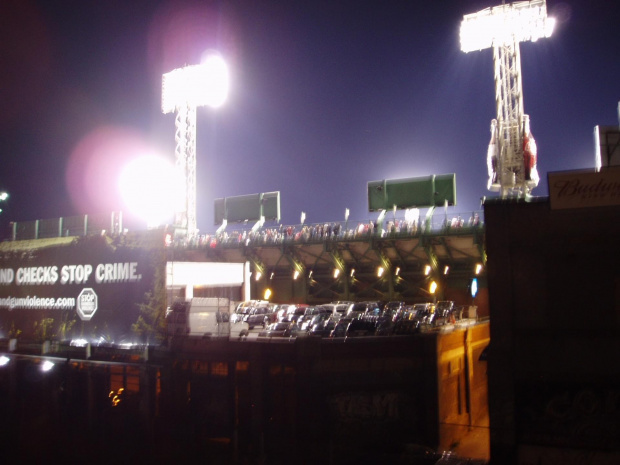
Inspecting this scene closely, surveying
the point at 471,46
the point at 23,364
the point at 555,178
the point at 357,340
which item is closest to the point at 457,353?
the point at 357,340

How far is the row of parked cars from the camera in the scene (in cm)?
2277

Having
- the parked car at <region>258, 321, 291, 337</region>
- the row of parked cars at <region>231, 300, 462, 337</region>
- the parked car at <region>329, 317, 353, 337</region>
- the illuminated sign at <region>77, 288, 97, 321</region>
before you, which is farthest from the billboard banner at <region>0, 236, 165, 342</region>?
the parked car at <region>329, 317, 353, 337</region>

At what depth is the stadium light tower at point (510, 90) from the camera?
29.7 m

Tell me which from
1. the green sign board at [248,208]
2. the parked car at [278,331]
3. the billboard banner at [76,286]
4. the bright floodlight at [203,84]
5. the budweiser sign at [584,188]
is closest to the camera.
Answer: the budweiser sign at [584,188]

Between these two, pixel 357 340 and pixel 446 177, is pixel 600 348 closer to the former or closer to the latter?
pixel 357 340

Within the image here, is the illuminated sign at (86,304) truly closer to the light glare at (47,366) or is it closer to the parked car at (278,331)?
the light glare at (47,366)

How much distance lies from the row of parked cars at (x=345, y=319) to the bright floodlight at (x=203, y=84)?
1943 cm

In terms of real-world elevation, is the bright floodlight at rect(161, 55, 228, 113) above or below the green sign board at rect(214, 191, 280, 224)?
above

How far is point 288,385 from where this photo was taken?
880 inches

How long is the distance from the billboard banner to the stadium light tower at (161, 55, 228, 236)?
11.0 metres

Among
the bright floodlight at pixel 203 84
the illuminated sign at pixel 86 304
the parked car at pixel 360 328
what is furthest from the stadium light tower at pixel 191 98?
the parked car at pixel 360 328

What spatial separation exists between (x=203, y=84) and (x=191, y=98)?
1.51 meters

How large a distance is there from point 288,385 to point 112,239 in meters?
15.2

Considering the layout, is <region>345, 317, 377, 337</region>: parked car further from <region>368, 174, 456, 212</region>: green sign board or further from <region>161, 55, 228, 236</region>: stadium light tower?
<region>161, 55, 228, 236</region>: stadium light tower
